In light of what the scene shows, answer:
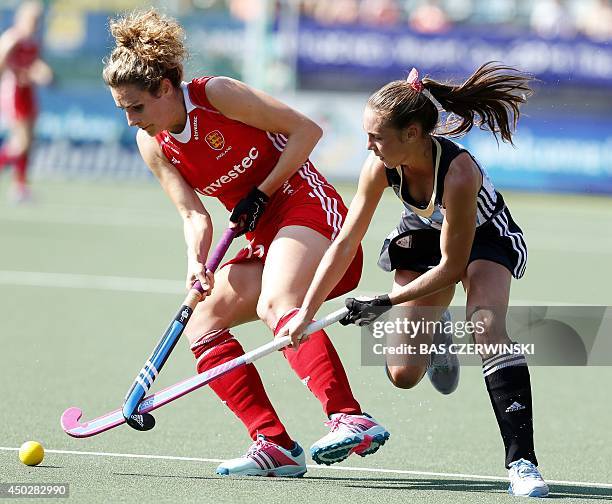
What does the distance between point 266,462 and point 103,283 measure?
447 centimetres

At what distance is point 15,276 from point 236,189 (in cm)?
438

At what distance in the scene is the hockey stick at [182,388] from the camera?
4.24m

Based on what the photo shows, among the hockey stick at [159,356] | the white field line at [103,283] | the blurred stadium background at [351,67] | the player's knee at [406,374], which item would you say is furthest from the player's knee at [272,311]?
the blurred stadium background at [351,67]

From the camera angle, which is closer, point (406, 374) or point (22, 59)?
point (406, 374)

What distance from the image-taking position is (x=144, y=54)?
4.29 metres

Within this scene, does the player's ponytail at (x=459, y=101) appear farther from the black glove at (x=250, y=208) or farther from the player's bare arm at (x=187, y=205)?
the player's bare arm at (x=187, y=205)

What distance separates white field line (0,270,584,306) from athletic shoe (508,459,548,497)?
14.0ft

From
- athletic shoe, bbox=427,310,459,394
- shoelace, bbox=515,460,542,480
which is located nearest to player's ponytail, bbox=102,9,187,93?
athletic shoe, bbox=427,310,459,394

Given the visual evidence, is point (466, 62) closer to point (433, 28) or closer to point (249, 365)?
point (433, 28)

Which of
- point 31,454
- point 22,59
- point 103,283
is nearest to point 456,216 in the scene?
point 31,454

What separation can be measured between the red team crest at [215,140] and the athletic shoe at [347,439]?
3.43 ft

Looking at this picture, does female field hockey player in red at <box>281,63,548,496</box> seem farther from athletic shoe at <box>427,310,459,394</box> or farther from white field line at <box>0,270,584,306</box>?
white field line at <box>0,270,584,306</box>

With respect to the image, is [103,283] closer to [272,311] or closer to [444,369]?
[444,369]

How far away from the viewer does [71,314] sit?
743 centimetres
